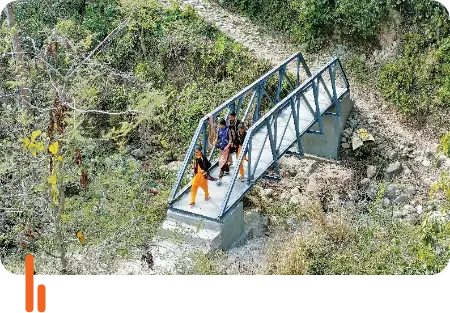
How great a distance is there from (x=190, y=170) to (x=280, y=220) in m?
1.97

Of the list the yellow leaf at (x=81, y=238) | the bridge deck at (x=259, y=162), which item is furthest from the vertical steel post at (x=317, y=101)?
the yellow leaf at (x=81, y=238)

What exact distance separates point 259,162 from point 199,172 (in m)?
1.63

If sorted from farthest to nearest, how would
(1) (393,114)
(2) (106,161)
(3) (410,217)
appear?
A: (1) (393,114) < (2) (106,161) < (3) (410,217)

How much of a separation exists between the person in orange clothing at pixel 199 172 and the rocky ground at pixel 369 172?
1.33 metres

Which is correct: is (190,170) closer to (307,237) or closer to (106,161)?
(106,161)

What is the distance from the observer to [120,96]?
13898 mm

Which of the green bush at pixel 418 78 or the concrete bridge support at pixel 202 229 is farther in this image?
the green bush at pixel 418 78

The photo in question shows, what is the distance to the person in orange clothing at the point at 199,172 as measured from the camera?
30.0 feet

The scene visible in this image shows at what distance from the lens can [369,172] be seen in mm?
12133

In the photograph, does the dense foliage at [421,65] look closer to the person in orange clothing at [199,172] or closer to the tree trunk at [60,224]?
the person in orange clothing at [199,172]

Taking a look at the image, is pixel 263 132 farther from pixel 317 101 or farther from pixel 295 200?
pixel 295 200

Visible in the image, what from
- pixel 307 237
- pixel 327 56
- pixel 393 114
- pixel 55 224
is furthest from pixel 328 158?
pixel 55 224

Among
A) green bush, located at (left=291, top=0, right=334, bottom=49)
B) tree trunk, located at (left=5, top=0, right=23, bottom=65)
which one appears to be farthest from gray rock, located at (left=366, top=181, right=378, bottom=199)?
tree trunk, located at (left=5, top=0, right=23, bottom=65)

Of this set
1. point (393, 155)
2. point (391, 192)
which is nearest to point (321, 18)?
point (393, 155)
